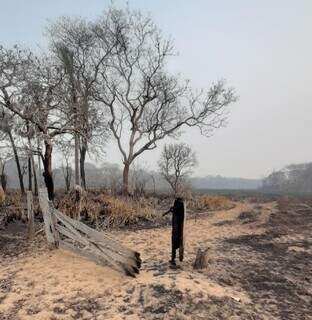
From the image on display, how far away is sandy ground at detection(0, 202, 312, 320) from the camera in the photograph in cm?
741

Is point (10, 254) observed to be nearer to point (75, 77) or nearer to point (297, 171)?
point (75, 77)

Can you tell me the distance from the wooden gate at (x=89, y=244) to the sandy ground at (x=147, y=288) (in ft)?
0.61

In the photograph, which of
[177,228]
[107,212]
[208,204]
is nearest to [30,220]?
[107,212]

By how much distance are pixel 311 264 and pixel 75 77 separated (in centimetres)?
1843

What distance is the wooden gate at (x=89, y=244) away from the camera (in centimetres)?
892

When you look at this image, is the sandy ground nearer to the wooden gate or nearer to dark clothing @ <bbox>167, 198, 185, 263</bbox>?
the wooden gate

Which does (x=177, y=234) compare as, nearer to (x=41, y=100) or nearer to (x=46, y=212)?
(x=46, y=212)

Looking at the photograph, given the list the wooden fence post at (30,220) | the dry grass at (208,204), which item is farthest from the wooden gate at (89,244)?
the dry grass at (208,204)

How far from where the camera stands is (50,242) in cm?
1077

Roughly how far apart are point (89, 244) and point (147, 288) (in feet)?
6.36

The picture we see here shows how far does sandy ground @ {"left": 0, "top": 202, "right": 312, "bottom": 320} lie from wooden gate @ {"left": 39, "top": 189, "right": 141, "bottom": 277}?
0.19 m

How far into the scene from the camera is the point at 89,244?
9461mm

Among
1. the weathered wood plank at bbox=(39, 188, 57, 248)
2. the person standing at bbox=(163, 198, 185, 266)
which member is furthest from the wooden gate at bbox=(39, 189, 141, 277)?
the person standing at bbox=(163, 198, 185, 266)

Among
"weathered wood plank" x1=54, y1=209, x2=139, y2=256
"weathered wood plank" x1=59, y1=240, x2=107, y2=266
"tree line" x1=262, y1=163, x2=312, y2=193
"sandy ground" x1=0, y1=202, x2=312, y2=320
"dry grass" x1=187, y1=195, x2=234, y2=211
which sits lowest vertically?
"sandy ground" x1=0, y1=202, x2=312, y2=320
